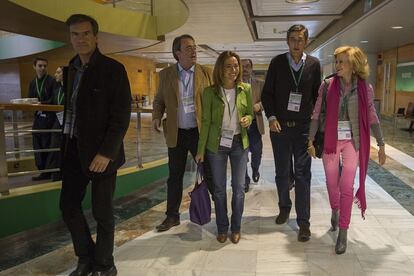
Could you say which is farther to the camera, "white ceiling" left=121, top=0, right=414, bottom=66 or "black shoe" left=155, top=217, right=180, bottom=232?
"white ceiling" left=121, top=0, right=414, bottom=66

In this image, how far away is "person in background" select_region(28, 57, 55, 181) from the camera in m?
4.74

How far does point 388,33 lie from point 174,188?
9.00 metres

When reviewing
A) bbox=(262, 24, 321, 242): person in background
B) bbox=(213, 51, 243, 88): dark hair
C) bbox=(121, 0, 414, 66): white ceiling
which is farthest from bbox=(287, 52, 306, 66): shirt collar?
bbox=(121, 0, 414, 66): white ceiling

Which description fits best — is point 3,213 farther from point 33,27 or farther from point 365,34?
point 365,34

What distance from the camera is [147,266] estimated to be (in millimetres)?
2623

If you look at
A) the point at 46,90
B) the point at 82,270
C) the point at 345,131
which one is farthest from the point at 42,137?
the point at 345,131

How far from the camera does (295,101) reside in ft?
9.81

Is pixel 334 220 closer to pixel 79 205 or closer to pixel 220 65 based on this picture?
pixel 220 65

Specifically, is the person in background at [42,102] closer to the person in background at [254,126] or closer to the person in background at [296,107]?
the person in background at [254,126]

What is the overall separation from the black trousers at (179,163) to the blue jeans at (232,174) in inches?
4.2

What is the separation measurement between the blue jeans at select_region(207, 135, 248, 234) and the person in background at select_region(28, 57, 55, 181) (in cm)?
270

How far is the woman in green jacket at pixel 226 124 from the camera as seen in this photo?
9.29 ft

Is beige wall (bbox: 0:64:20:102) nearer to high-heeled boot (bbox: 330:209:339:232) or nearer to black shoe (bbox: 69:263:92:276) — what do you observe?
black shoe (bbox: 69:263:92:276)

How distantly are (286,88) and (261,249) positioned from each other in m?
1.25
